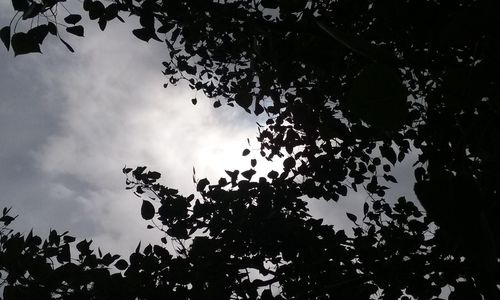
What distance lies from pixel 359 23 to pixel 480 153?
1.91m

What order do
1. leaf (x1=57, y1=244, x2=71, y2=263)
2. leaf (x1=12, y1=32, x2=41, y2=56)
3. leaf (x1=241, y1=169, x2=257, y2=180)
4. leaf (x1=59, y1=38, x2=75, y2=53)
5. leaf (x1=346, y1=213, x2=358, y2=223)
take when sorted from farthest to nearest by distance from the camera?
leaf (x1=346, y1=213, x2=358, y2=223) < leaf (x1=241, y1=169, x2=257, y2=180) < leaf (x1=57, y1=244, x2=71, y2=263) < leaf (x1=59, y1=38, x2=75, y2=53) < leaf (x1=12, y1=32, x2=41, y2=56)

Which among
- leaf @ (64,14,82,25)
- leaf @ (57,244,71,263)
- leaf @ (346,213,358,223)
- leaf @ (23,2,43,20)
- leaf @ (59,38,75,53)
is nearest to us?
leaf @ (23,2,43,20)

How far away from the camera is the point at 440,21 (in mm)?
2105

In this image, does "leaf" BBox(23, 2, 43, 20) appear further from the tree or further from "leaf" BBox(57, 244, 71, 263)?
"leaf" BBox(57, 244, 71, 263)

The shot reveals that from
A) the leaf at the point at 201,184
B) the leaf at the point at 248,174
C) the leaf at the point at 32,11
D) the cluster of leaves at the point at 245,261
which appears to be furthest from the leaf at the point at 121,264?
the leaf at the point at 32,11

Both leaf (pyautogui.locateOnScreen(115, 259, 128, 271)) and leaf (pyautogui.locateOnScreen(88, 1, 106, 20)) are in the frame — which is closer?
leaf (pyautogui.locateOnScreen(88, 1, 106, 20))

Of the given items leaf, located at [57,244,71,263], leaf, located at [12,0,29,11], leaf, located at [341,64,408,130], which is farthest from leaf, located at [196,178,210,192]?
leaf, located at [341,64,408,130]

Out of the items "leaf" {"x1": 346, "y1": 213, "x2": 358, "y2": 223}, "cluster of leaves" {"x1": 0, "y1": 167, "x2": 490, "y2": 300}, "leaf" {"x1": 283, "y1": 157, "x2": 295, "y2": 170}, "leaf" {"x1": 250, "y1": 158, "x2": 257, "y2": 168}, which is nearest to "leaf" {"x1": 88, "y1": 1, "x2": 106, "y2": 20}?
"cluster of leaves" {"x1": 0, "y1": 167, "x2": 490, "y2": 300}

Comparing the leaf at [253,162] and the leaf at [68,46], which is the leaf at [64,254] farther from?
the leaf at [253,162]

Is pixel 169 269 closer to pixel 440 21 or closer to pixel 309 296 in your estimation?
pixel 309 296

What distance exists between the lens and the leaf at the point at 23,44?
5.91ft

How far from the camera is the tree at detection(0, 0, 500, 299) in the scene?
0.82 m

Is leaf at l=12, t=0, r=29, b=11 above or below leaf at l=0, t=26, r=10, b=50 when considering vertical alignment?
above

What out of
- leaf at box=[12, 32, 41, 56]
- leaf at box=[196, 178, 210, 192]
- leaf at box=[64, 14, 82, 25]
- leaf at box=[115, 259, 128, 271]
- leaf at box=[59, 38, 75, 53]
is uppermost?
leaf at box=[64, 14, 82, 25]
